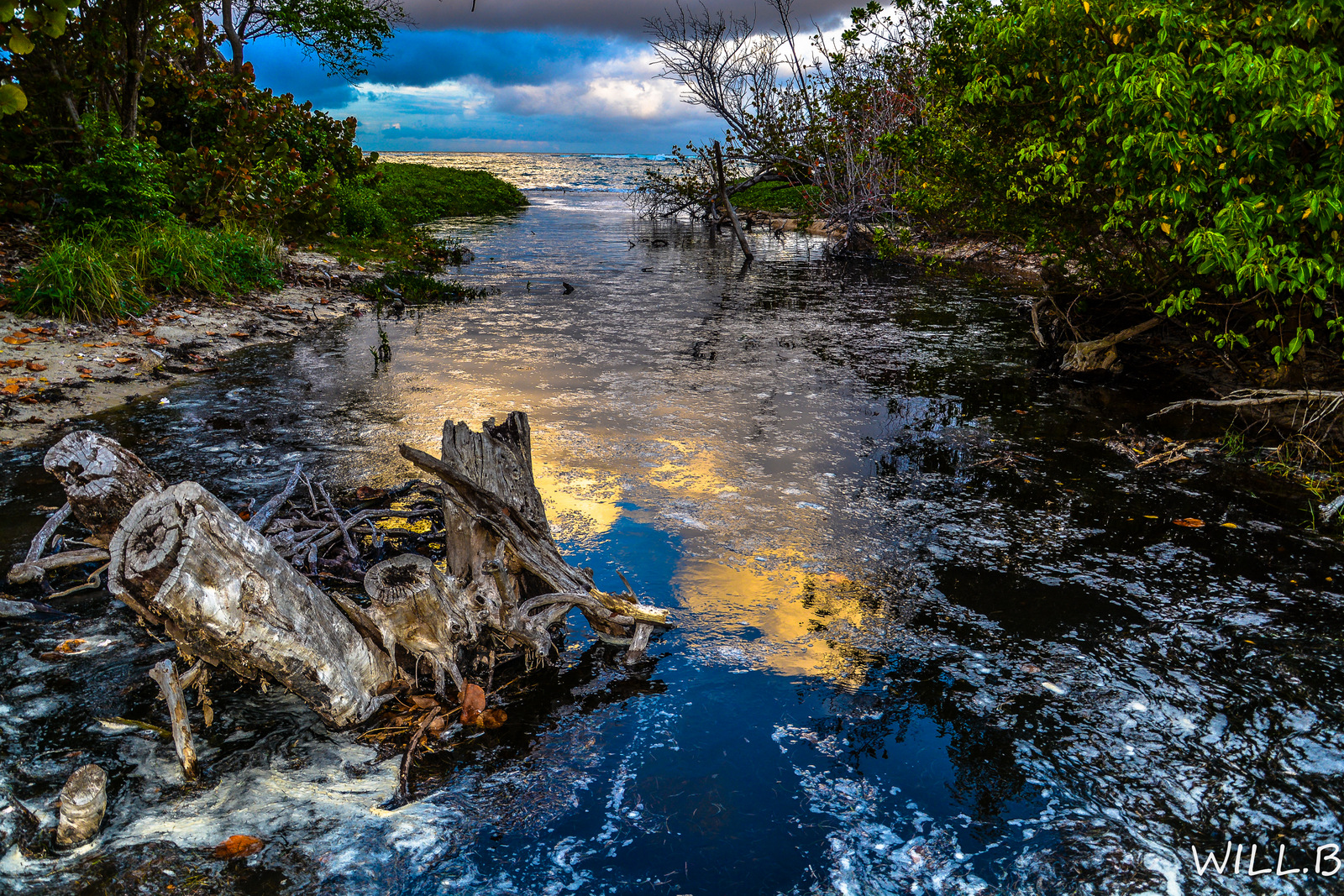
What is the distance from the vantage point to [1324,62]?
208 inches

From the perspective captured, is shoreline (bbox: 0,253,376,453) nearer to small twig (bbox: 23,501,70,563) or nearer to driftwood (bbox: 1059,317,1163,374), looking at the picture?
small twig (bbox: 23,501,70,563)

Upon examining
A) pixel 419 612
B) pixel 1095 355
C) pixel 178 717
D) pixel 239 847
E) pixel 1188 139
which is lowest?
pixel 239 847

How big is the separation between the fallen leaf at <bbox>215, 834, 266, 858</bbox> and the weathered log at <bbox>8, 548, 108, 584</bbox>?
2307mm

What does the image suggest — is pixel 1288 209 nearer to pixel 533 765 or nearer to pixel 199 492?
pixel 533 765

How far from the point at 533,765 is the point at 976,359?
9.96 m

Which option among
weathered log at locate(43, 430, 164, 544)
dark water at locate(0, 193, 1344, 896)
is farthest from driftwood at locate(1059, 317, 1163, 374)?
weathered log at locate(43, 430, 164, 544)

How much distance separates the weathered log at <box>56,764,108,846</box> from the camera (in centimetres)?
286

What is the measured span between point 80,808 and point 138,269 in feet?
34.5

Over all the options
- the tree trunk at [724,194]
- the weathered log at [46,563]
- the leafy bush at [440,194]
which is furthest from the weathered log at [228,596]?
the leafy bush at [440,194]

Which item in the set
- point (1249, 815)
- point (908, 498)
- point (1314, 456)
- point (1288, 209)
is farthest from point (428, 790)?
point (1314, 456)

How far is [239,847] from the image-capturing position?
9.64ft

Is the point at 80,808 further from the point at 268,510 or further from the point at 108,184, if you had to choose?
the point at 108,184

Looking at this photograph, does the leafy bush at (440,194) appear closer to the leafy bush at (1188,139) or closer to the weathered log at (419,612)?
the leafy bush at (1188,139)

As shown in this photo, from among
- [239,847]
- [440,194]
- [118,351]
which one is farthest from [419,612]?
[440,194]
